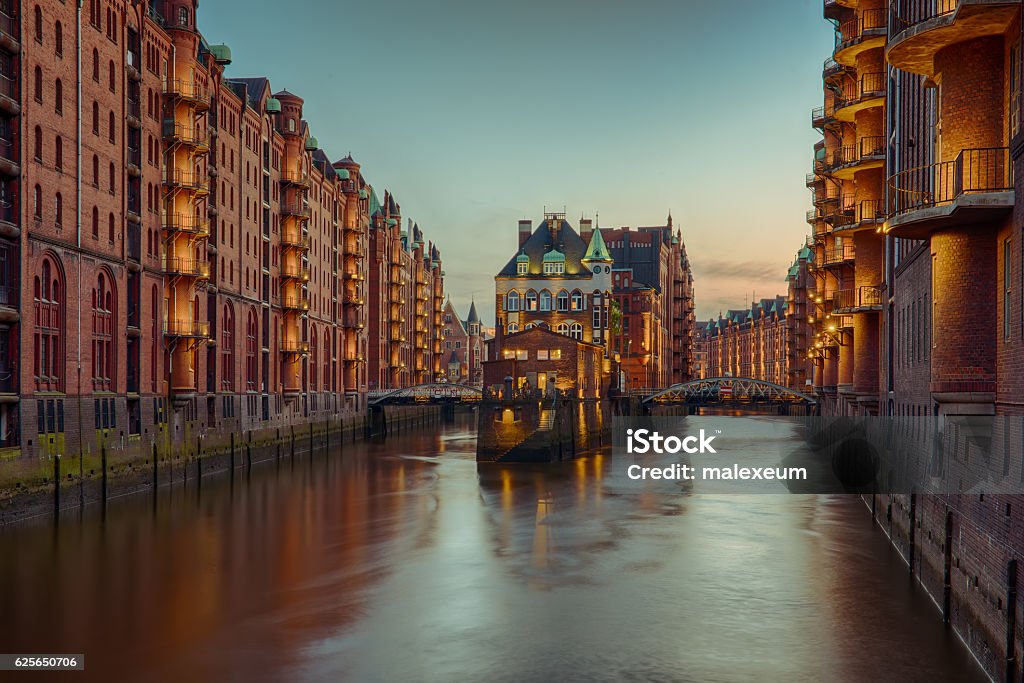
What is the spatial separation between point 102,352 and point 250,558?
15727 mm

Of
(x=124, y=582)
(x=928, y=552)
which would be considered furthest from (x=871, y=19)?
(x=124, y=582)

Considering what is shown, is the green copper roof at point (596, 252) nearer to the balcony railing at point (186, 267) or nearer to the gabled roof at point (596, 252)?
the gabled roof at point (596, 252)

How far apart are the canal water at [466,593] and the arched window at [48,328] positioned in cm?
542

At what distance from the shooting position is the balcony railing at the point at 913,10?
57.3ft

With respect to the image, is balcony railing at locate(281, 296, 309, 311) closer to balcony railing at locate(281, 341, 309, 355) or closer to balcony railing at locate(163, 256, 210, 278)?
balcony railing at locate(281, 341, 309, 355)

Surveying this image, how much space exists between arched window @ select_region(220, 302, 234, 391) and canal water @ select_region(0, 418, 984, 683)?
15108 millimetres

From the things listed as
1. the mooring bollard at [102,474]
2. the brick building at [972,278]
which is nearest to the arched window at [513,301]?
the mooring bollard at [102,474]

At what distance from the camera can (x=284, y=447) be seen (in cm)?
6250

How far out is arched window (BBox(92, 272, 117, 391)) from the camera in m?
41.5

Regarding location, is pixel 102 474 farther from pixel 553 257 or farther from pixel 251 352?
pixel 553 257

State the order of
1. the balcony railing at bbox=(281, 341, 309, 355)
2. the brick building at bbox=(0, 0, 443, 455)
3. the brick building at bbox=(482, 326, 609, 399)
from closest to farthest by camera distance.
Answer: the brick building at bbox=(0, 0, 443, 455), the balcony railing at bbox=(281, 341, 309, 355), the brick building at bbox=(482, 326, 609, 399)

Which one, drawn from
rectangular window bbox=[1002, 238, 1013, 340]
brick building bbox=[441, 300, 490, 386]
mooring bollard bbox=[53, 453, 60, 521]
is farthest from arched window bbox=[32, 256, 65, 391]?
brick building bbox=[441, 300, 490, 386]

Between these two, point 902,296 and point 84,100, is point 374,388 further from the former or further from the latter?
point 902,296
